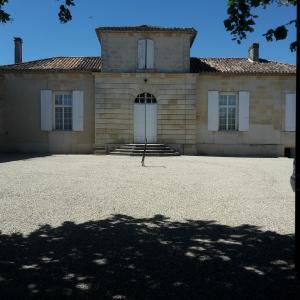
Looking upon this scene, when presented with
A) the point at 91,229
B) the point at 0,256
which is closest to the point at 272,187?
the point at 91,229

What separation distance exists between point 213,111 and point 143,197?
10886 mm

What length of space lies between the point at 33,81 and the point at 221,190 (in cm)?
1200

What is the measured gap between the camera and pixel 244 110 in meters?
16.5

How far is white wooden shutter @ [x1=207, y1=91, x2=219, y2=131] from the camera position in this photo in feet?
54.1

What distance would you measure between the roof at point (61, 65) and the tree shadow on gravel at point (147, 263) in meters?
12.9

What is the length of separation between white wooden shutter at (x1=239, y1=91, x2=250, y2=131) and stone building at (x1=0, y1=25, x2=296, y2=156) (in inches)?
1.5

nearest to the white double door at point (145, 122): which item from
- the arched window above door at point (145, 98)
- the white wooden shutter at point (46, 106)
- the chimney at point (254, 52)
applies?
the arched window above door at point (145, 98)

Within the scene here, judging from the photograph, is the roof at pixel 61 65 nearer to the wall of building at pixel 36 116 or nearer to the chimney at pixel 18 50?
the wall of building at pixel 36 116

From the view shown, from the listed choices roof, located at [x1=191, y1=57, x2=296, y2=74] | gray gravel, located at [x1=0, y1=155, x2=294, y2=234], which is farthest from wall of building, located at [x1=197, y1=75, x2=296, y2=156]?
gray gravel, located at [x1=0, y1=155, x2=294, y2=234]

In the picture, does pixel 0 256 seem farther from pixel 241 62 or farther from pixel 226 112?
pixel 241 62

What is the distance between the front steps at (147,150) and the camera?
1543 cm

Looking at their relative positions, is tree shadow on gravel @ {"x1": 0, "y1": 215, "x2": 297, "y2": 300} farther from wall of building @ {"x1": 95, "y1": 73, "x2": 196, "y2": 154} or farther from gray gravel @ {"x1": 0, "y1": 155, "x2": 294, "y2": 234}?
wall of building @ {"x1": 95, "y1": 73, "x2": 196, "y2": 154}

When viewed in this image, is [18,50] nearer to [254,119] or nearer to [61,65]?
[61,65]

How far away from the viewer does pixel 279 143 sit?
54.6 feet
